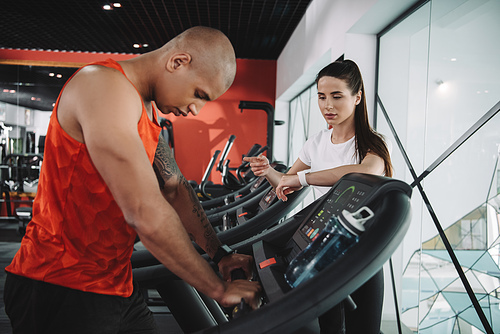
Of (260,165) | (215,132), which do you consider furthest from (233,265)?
(215,132)

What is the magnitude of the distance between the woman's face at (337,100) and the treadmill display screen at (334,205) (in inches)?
32.8

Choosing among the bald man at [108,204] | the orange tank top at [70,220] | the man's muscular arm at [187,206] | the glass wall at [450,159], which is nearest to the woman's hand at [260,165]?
the man's muscular arm at [187,206]

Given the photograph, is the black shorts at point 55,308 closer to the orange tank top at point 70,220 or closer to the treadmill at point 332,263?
the orange tank top at point 70,220

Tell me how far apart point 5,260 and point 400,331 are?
13.7ft

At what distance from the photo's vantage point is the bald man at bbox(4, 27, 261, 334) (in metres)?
0.84

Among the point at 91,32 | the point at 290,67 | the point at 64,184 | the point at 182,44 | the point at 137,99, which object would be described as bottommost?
the point at 64,184

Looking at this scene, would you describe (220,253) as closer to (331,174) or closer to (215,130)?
(331,174)

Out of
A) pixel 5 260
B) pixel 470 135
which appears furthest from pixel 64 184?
pixel 5 260

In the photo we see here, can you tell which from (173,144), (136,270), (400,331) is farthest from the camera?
(173,144)

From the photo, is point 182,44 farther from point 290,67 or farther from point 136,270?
point 290,67

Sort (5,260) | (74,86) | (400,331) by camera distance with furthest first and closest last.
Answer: (5,260) < (400,331) < (74,86)

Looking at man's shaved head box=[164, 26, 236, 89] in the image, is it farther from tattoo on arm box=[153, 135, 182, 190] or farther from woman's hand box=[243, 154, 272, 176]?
woman's hand box=[243, 154, 272, 176]

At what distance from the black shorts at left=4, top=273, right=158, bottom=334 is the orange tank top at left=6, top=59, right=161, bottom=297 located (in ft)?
0.07

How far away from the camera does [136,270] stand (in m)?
1.33
